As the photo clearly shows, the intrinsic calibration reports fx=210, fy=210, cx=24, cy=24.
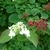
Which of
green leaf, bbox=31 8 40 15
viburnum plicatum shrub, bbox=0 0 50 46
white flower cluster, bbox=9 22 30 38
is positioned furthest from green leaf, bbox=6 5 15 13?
white flower cluster, bbox=9 22 30 38

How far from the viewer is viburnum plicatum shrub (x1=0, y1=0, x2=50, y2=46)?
1.54 meters

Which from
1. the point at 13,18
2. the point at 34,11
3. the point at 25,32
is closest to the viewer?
the point at 25,32

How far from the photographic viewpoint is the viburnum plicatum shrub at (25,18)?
1544 millimetres

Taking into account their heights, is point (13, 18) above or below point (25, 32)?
below

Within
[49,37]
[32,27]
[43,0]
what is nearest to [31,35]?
[32,27]

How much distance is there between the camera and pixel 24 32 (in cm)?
151

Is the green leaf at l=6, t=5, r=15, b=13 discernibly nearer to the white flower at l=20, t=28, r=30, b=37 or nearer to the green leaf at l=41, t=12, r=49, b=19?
the green leaf at l=41, t=12, r=49, b=19

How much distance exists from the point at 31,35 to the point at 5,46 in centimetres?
26

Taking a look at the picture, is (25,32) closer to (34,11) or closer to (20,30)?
(20,30)

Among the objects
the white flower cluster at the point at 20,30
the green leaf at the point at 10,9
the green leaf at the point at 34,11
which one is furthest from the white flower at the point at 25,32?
the green leaf at the point at 10,9

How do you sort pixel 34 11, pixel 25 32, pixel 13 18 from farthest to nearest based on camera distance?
pixel 13 18 < pixel 34 11 < pixel 25 32

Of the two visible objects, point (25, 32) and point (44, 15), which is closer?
point (25, 32)

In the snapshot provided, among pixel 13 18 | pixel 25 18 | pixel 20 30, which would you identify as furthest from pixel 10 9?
pixel 20 30

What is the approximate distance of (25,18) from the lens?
177 cm
